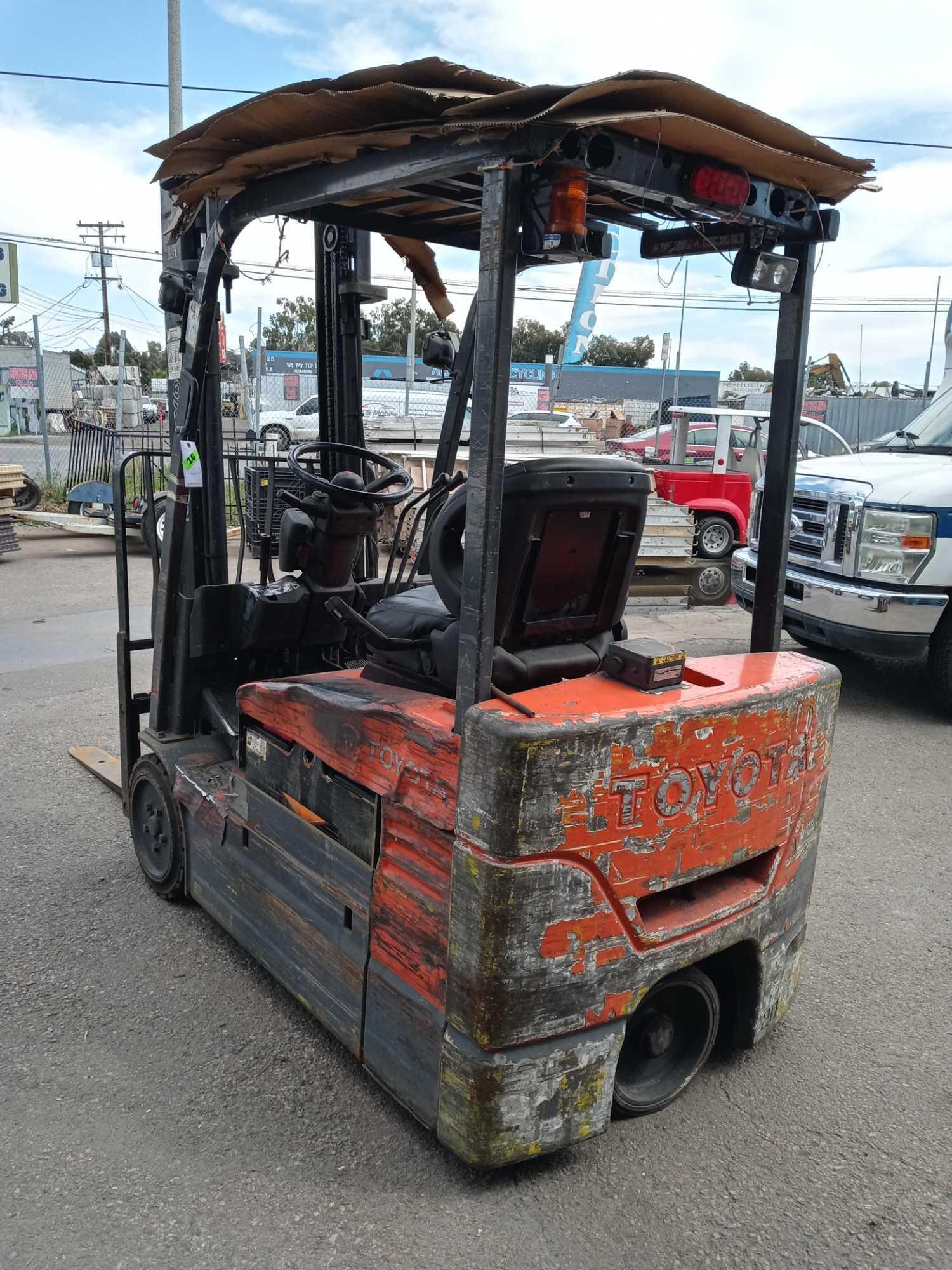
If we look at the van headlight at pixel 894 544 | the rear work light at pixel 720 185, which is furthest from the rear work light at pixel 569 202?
the van headlight at pixel 894 544

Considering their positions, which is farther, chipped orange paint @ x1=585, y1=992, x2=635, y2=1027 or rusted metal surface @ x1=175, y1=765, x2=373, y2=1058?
rusted metal surface @ x1=175, y1=765, x2=373, y2=1058

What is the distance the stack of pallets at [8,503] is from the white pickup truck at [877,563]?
973 cm

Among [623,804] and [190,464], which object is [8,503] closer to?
[190,464]

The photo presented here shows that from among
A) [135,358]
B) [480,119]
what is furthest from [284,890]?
[135,358]

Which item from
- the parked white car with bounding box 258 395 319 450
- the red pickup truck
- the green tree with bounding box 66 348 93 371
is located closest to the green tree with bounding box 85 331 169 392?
the green tree with bounding box 66 348 93 371

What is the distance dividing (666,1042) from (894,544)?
197 inches

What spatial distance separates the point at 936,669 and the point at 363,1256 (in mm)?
6110

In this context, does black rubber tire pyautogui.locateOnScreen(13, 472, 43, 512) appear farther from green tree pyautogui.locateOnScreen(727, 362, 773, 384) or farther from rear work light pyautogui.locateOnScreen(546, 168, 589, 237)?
green tree pyautogui.locateOnScreen(727, 362, 773, 384)

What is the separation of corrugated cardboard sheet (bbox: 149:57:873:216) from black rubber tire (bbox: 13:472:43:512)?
50.2 feet

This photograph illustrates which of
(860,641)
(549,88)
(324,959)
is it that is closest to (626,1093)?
(324,959)

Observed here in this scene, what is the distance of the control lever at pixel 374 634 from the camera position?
3082 mm

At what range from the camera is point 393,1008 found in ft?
8.71

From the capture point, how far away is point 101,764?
215 inches

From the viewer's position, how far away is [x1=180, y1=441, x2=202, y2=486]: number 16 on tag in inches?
150
